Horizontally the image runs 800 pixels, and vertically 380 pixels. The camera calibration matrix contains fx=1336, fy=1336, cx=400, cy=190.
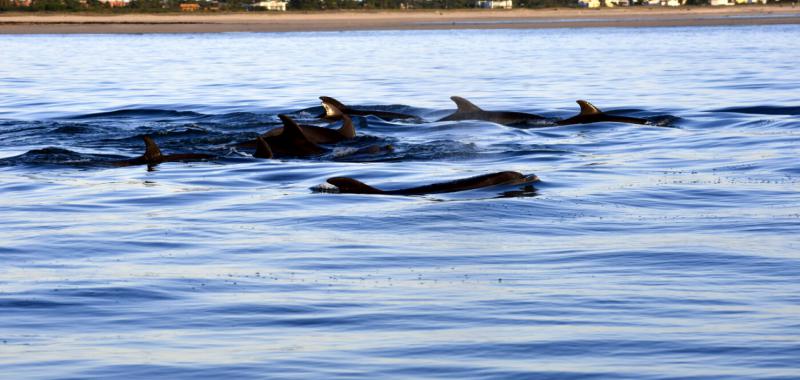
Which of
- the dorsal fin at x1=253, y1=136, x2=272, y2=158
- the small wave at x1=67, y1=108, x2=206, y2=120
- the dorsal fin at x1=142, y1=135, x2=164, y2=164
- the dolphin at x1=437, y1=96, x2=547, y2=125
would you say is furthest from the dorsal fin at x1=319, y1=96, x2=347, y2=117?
the dorsal fin at x1=142, y1=135, x2=164, y2=164

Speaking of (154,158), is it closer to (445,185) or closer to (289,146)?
(289,146)

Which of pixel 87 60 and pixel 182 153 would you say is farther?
pixel 87 60

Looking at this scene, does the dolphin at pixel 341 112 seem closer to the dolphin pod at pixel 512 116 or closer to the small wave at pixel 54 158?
the dolphin pod at pixel 512 116

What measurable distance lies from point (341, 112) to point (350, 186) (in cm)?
655

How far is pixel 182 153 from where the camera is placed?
15898mm

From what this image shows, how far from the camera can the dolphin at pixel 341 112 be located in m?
18.7

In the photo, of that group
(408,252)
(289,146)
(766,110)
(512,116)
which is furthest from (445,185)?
(766,110)

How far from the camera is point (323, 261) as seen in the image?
8.89 metres

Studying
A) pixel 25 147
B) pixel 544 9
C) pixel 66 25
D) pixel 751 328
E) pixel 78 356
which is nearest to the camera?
pixel 78 356

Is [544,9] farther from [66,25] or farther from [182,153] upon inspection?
[182,153]

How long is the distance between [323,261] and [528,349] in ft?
8.87

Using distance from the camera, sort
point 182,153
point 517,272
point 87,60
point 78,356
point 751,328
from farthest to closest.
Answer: point 87,60 → point 182,153 → point 517,272 → point 751,328 → point 78,356

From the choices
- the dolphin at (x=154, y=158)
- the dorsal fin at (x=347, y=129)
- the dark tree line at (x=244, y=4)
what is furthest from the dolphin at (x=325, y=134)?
the dark tree line at (x=244, y=4)

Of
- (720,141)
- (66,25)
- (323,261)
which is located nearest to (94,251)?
(323,261)
